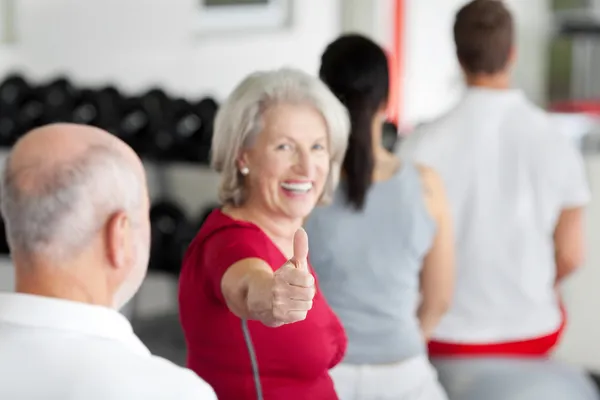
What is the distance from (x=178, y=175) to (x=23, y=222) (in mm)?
1690

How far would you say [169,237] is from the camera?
2268 mm

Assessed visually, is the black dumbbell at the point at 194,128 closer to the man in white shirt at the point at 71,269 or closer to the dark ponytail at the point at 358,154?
the dark ponytail at the point at 358,154

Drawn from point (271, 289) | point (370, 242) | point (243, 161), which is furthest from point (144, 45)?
point (271, 289)

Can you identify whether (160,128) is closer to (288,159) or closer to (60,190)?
(288,159)

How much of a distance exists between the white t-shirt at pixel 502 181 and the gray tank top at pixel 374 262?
1.01 feet

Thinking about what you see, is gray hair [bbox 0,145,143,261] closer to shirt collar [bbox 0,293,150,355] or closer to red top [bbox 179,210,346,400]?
shirt collar [bbox 0,293,150,355]

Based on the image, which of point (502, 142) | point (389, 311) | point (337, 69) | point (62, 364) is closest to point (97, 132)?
point (62, 364)

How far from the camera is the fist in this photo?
781mm

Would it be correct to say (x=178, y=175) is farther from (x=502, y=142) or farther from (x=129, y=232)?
(x=129, y=232)

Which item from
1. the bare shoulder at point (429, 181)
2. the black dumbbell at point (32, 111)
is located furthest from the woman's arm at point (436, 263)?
the black dumbbell at point (32, 111)

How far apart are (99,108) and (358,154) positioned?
159 centimetres

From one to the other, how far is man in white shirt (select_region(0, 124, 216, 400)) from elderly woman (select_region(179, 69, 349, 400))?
0.18 m

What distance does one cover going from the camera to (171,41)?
3.54 m

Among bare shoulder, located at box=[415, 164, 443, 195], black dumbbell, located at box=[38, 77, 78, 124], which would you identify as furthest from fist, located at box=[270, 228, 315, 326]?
black dumbbell, located at box=[38, 77, 78, 124]
